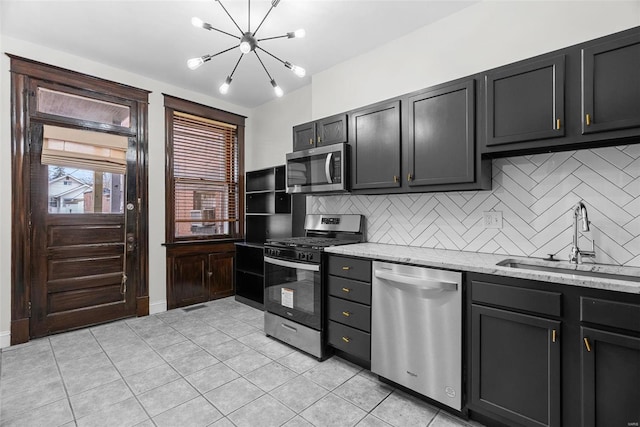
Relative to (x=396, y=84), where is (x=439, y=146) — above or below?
below

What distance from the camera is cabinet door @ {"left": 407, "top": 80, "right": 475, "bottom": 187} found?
2080 mm

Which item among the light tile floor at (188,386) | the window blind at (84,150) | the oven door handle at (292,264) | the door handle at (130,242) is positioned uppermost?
the window blind at (84,150)

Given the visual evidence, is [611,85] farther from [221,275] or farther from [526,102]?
[221,275]

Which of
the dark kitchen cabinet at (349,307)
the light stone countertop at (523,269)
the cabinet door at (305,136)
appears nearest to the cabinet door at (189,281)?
the cabinet door at (305,136)

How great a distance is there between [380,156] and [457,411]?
1.91 metres

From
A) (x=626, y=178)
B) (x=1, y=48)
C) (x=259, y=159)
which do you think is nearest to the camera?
(x=626, y=178)

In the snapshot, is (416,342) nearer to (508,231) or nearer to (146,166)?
(508,231)

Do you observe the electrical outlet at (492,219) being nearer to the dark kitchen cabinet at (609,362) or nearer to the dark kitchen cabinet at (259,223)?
the dark kitchen cabinet at (609,362)

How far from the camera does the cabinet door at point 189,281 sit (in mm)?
3902

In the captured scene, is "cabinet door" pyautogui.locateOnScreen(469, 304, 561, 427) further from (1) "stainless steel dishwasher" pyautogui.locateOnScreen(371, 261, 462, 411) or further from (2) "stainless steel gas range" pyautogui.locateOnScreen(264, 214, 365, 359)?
(2) "stainless steel gas range" pyautogui.locateOnScreen(264, 214, 365, 359)

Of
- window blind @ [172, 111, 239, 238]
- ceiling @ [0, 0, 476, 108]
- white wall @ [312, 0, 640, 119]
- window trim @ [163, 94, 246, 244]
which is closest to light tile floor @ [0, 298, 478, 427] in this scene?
window trim @ [163, 94, 246, 244]

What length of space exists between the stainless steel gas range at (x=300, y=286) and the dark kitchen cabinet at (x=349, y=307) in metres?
0.09

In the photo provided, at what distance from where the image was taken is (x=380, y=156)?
2.58 m

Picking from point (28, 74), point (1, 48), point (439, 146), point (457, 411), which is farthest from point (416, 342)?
point (1, 48)
